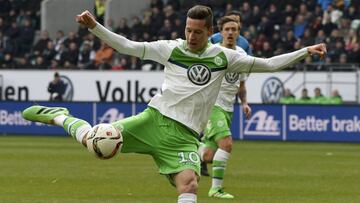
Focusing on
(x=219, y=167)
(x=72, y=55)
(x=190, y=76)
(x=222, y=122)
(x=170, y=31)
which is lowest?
(x=219, y=167)

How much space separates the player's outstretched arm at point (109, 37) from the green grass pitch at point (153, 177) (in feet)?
12.2

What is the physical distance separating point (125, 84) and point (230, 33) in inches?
852

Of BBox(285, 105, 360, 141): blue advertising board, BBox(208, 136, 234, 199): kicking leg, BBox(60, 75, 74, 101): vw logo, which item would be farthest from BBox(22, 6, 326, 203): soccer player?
BBox(60, 75, 74, 101): vw logo

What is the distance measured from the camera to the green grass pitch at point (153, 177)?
14109mm

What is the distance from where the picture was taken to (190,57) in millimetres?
10359

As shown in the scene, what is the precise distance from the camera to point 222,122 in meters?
15.0

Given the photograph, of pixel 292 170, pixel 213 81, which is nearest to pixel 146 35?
pixel 292 170

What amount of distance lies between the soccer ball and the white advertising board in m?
24.1

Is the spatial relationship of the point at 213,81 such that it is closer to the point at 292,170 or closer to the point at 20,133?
the point at 292,170

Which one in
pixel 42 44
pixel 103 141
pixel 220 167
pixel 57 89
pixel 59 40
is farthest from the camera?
pixel 59 40

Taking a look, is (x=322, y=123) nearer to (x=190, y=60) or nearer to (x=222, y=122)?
(x=222, y=122)

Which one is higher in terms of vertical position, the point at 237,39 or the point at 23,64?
the point at 237,39

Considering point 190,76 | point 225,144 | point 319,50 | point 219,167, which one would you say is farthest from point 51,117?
point 225,144

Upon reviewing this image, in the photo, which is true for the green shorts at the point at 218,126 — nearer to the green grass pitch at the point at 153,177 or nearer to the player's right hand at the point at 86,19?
the green grass pitch at the point at 153,177
